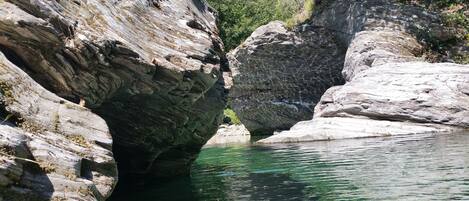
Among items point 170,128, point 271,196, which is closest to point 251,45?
point 170,128

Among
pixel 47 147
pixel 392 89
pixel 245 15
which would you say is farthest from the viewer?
pixel 245 15

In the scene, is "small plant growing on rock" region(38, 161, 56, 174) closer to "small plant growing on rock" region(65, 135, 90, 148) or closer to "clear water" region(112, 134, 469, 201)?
"small plant growing on rock" region(65, 135, 90, 148)

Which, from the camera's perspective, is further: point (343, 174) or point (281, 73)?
point (281, 73)

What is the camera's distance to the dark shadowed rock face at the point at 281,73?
48.0m

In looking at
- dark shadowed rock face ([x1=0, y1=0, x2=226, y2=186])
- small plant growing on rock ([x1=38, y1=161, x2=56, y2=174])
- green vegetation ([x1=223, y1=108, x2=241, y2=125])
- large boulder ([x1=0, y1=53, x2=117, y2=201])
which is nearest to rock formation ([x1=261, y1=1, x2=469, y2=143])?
dark shadowed rock face ([x1=0, y1=0, x2=226, y2=186])

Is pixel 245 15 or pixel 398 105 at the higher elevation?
pixel 245 15

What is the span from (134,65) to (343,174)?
26.7ft

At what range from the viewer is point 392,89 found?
34.7m

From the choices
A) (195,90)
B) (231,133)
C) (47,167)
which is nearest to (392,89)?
(195,90)

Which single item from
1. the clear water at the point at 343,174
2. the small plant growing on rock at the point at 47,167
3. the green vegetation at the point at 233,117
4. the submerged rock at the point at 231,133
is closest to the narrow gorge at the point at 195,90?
the small plant growing on rock at the point at 47,167

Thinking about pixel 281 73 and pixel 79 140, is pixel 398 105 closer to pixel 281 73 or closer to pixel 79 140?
pixel 281 73

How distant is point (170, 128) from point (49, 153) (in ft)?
36.9

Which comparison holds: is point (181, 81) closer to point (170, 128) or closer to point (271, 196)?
point (170, 128)

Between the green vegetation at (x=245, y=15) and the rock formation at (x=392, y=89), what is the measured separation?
28715mm
